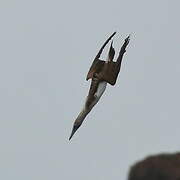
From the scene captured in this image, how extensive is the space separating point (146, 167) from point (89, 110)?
564cm

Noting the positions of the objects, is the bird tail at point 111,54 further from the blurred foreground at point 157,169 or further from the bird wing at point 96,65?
the blurred foreground at point 157,169

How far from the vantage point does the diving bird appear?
26.4ft

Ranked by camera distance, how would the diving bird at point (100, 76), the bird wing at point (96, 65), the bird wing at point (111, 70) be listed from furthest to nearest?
the bird wing at point (96, 65) → the bird wing at point (111, 70) → the diving bird at point (100, 76)

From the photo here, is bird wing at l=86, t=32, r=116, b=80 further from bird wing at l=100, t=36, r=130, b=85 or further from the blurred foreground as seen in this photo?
the blurred foreground


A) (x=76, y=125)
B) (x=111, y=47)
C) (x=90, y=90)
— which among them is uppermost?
(x=111, y=47)

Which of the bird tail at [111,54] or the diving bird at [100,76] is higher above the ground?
the bird tail at [111,54]

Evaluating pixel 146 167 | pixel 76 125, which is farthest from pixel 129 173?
pixel 76 125

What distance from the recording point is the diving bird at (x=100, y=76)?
26.4 feet

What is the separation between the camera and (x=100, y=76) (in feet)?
27.0

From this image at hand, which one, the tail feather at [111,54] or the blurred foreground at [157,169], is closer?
the blurred foreground at [157,169]

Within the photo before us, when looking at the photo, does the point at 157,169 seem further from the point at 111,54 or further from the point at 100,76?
the point at 111,54

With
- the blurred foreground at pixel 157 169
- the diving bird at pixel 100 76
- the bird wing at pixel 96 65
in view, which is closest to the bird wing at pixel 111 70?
the diving bird at pixel 100 76

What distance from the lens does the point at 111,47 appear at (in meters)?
8.26

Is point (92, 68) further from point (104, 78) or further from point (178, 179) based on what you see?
point (178, 179)
